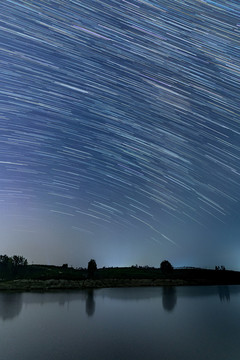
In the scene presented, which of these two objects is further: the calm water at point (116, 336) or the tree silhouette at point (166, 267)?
the tree silhouette at point (166, 267)

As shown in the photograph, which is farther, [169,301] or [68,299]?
[68,299]

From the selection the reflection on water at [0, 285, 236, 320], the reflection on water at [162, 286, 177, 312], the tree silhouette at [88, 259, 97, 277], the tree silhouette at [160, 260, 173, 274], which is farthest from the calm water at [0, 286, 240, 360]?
the tree silhouette at [160, 260, 173, 274]

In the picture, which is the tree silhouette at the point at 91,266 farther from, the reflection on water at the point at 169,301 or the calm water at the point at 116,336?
the calm water at the point at 116,336

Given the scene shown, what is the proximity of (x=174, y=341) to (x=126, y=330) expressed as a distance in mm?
4592

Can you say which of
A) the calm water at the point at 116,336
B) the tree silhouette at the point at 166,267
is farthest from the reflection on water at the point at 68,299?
the tree silhouette at the point at 166,267

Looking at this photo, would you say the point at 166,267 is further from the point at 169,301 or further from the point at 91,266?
the point at 169,301

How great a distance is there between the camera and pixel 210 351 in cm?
1288

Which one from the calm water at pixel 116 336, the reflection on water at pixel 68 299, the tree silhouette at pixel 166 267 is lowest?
the reflection on water at pixel 68 299

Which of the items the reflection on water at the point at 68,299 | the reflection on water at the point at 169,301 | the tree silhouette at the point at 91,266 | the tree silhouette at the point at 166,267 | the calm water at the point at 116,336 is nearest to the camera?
the calm water at the point at 116,336

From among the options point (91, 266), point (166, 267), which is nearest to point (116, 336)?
point (91, 266)

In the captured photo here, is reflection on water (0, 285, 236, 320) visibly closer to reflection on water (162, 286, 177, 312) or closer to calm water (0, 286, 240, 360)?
reflection on water (162, 286, 177, 312)

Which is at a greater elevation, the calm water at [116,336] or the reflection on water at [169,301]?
the calm water at [116,336]

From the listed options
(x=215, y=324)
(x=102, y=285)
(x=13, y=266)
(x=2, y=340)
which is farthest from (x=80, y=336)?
(x=13, y=266)

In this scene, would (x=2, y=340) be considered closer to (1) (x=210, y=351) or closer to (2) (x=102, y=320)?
(2) (x=102, y=320)
